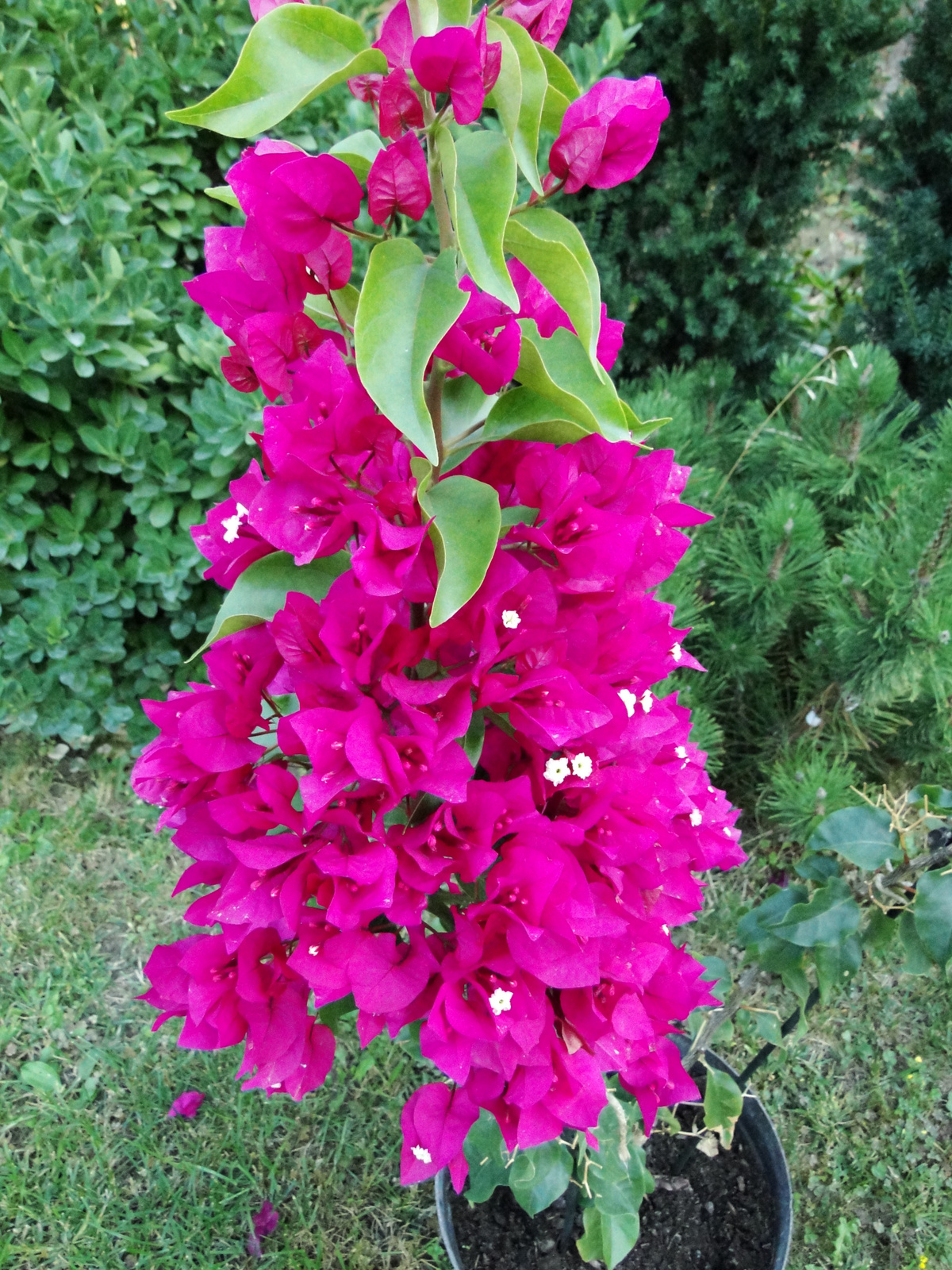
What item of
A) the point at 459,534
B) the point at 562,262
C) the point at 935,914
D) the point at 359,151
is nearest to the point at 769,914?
the point at 935,914

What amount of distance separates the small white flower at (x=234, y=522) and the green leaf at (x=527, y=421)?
0.77 feet

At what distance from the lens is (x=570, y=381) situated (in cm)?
73

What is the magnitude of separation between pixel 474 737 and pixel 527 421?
284 mm

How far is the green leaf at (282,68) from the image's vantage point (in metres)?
0.67

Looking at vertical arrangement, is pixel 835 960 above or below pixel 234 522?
below

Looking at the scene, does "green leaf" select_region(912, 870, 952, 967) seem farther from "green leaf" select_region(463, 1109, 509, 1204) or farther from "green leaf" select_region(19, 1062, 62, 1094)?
"green leaf" select_region(19, 1062, 62, 1094)

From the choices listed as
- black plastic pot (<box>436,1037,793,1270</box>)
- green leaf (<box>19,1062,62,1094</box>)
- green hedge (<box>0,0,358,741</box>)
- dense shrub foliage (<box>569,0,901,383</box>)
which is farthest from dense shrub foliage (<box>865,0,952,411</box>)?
green leaf (<box>19,1062,62,1094</box>)

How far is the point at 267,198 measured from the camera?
0.67m

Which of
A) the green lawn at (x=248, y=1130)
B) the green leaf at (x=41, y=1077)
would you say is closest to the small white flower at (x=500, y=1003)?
the green lawn at (x=248, y=1130)

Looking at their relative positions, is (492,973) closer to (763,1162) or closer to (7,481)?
(763,1162)

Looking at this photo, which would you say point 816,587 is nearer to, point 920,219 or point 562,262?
point 920,219

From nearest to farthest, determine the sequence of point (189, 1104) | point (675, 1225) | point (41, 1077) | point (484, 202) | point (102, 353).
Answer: point (484, 202), point (675, 1225), point (189, 1104), point (41, 1077), point (102, 353)

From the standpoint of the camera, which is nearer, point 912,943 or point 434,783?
point 434,783

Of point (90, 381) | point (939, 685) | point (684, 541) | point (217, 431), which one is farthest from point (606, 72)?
point (684, 541)
